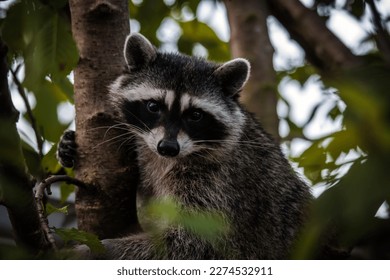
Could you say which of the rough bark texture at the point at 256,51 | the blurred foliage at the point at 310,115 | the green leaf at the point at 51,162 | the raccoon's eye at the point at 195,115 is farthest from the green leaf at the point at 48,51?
the rough bark texture at the point at 256,51

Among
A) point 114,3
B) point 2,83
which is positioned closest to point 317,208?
point 2,83

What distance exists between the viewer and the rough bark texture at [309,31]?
14.0 feet

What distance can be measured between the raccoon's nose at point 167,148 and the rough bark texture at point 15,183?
5.41 feet

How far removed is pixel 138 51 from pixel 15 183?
105 inches

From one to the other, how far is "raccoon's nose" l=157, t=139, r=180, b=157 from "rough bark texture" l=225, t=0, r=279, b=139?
1739mm

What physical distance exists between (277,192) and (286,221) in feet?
0.84

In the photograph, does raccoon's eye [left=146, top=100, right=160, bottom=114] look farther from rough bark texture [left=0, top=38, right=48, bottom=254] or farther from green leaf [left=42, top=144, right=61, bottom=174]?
rough bark texture [left=0, top=38, right=48, bottom=254]

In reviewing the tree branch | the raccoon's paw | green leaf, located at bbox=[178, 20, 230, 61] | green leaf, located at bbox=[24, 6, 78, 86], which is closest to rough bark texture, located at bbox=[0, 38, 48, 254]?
green leaf, located at bbox=[24, 6, 78, 86]

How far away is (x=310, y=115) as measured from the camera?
301 cm

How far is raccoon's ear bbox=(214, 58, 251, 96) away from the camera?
4848 millimetres

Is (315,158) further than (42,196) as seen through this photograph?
No

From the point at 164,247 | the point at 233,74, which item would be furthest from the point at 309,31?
the point at 164,247

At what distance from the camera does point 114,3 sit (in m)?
4.27

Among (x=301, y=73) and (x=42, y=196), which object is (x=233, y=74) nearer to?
(x=301, y=73)
